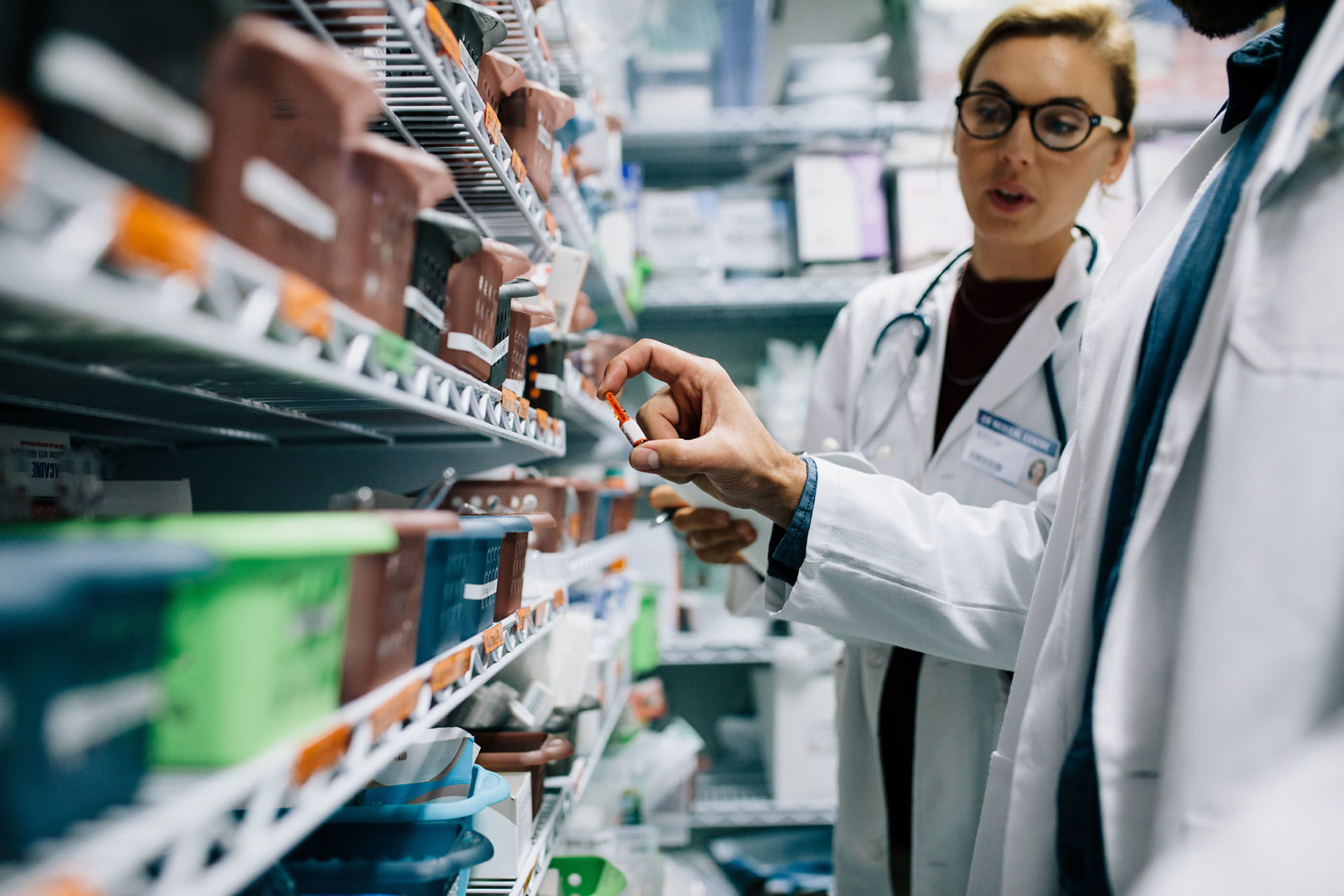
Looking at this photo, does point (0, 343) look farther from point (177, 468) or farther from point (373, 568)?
point (177, 468)

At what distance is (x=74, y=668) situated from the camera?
346 mm

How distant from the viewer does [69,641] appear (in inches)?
13.4

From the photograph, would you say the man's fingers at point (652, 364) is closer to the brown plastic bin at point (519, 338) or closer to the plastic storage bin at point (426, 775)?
the brown plastic bin at point (519, 338)

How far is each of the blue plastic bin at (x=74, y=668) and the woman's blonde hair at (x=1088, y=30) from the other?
1517 millimetres

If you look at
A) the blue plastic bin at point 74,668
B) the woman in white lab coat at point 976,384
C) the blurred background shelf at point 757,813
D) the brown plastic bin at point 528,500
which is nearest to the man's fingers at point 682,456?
the brown plastic bin at point 528,500

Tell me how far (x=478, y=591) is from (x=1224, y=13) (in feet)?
3.33

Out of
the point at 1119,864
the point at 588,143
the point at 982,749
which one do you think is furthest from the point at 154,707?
the point at 588,143

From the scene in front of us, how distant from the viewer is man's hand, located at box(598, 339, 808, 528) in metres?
0.91

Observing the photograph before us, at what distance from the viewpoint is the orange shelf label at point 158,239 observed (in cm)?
33

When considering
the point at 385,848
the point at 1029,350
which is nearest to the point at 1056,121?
the point at 1029,350

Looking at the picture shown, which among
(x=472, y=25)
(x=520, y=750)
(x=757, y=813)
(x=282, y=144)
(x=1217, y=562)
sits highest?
(x=472, y=25)

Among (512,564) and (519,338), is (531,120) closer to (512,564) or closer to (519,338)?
(519,338)

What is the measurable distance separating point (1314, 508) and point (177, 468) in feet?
4.71

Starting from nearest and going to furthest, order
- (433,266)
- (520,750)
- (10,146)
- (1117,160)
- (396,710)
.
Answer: (10,146) < (396,710) < (433,266) < (520,750) < (1117,160)
